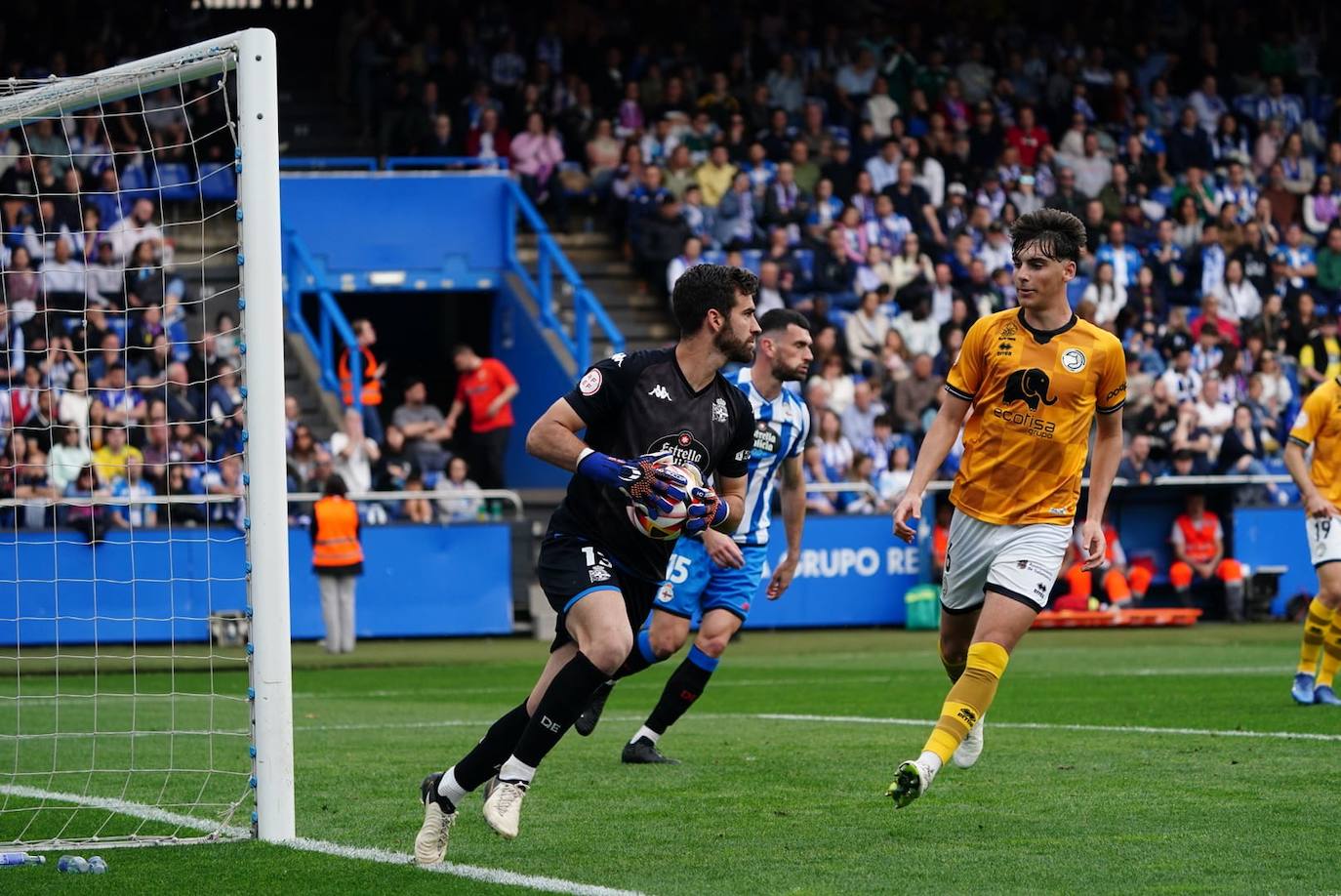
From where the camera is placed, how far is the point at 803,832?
7.82m

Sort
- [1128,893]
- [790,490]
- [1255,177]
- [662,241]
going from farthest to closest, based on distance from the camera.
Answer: [1255,177], [662,241], [790,490], [1128,893]

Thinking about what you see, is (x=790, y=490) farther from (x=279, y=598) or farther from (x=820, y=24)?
(x=820, y=24)

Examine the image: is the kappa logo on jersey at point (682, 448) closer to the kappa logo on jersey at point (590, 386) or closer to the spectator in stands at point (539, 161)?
the kappa logo on jersey at point (590, 386)

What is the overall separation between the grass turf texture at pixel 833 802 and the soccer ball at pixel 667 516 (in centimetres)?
120

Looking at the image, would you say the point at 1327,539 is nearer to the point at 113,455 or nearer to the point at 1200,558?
the point at 1200,558

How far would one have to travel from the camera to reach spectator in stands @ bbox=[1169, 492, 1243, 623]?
79.4ft

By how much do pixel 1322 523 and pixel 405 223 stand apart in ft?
54.2

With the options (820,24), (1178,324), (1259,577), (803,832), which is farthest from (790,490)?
(820,24)

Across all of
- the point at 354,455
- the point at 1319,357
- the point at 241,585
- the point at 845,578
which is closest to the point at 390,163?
the point at 354,455

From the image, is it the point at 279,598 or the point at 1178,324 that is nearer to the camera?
the point at 279,598

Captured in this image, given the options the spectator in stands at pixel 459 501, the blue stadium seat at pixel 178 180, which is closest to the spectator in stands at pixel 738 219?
the spectator in stands at pixel 459 501

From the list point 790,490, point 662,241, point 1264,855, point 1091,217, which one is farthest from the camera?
point 1091,217

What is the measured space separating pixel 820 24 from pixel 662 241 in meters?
7.33

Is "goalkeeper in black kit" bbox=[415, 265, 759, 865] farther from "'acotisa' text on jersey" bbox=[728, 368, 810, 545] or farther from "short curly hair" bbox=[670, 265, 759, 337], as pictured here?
"'acotisa' text on jersey" bbox=[728, 368, 810, 545]
